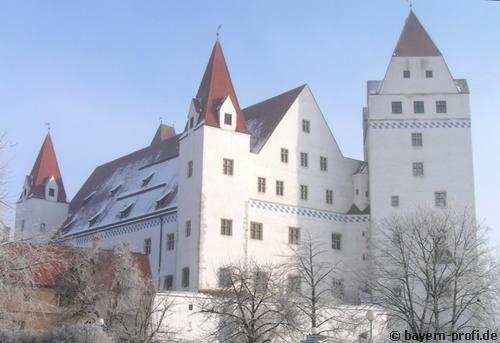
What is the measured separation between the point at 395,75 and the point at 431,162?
6.21 m

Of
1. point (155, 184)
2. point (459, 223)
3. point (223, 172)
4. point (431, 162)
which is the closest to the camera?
point (459, 223)

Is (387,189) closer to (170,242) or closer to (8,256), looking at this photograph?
(170,242)

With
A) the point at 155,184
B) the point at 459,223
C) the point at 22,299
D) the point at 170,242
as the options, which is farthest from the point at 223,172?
Result: the point at 22,299

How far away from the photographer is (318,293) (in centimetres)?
4119

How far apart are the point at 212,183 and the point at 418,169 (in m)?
13.1

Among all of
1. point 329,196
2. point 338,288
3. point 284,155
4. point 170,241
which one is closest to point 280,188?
point 284,155

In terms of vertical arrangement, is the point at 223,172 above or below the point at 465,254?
above

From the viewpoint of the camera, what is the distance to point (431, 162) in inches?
1907

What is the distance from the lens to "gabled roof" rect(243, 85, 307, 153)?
160ft

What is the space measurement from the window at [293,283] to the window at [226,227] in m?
4.66

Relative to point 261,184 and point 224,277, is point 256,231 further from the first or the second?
point 224,277

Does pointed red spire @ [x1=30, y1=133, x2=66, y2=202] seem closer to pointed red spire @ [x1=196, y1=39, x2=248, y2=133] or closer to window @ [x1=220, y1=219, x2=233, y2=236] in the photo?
pointed red spire @ [x1=196, y1=39, x2=248, y2=133]

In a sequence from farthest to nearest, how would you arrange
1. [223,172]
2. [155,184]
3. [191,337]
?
[155,184]
[223,172]
[191,337]

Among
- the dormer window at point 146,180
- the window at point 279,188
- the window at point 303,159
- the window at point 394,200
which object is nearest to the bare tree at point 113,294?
the window at point 279,188
